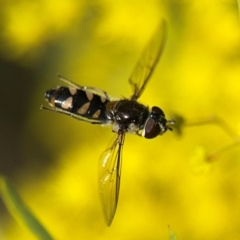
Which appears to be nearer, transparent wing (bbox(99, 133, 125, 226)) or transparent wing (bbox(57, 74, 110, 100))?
transparent wing (bbox(99, 133, 125, 226))

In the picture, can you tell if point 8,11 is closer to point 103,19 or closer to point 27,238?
point 103,19

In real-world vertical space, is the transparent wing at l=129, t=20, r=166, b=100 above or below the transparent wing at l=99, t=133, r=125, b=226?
above

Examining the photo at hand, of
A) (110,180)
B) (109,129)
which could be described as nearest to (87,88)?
(109,129)

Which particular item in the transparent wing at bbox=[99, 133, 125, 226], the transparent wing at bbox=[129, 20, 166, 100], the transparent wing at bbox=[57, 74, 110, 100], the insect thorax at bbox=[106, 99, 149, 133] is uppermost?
the transparent wing at bbox=[129, 20, 166, 100]

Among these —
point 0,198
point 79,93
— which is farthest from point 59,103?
point 0,198
